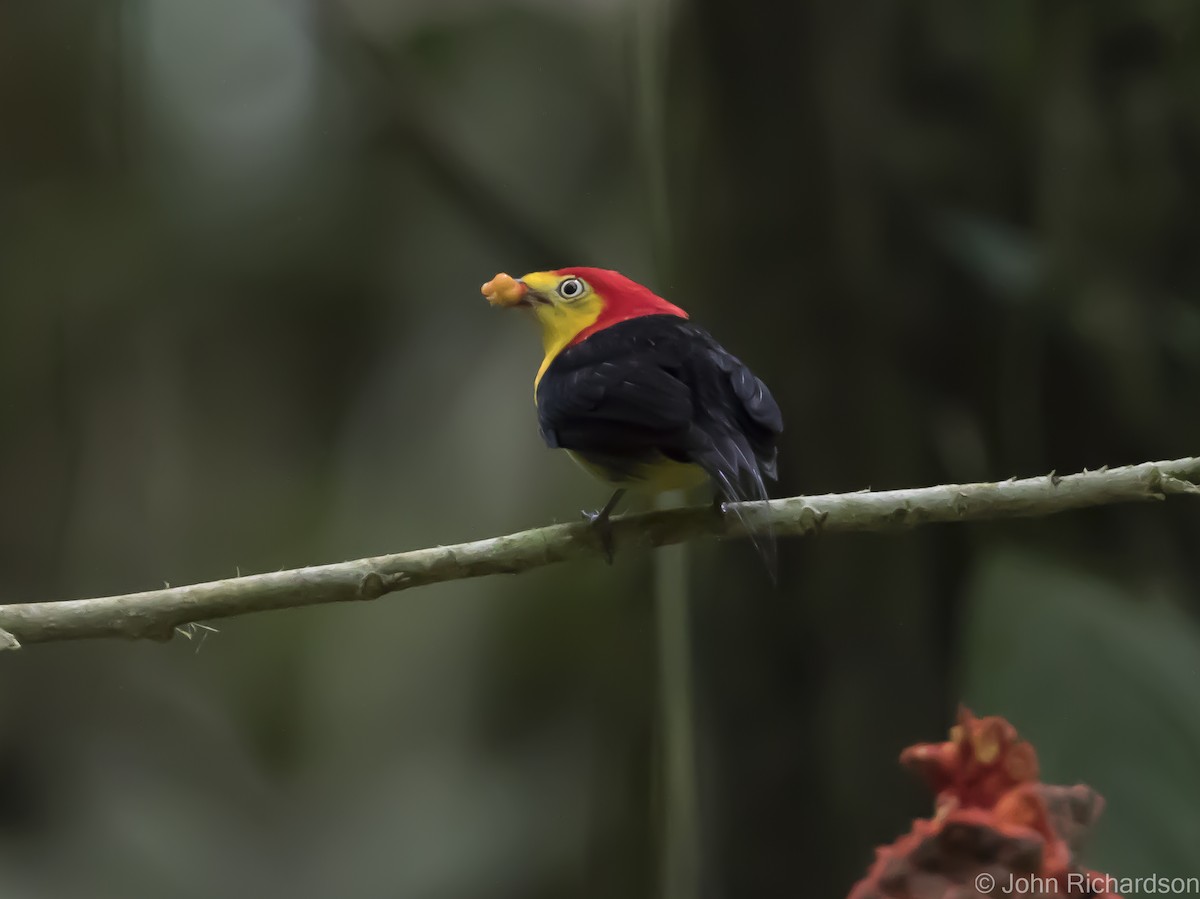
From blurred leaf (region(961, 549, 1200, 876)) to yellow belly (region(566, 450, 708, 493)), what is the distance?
1.47 feet

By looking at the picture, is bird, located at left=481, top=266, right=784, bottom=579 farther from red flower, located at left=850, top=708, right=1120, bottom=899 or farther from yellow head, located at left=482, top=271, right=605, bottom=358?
red flower, located at left=850, top=708, right=1120, bottom=899

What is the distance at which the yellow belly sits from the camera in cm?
85

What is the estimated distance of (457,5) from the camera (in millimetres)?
1597

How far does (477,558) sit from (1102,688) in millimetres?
698

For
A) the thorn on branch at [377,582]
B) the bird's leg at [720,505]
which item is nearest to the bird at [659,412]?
the bird's leg at [720,505]

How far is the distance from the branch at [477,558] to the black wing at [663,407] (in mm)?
43

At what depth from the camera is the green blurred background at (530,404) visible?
122 cm

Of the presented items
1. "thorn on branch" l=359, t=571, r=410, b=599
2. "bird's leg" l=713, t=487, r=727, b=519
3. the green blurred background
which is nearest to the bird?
"bird's leg" l=713, t=487, r=727, b=519

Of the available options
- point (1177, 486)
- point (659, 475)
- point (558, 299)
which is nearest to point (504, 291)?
point (558, 299)

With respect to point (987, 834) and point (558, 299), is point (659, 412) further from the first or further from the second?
point (987, 834)

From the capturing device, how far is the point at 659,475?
0.86m

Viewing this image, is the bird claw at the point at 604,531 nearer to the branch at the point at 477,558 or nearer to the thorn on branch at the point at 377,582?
the branch at the point at 477,558

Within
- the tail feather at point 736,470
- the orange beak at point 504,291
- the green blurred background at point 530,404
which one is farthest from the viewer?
the green blurred background at point 530,404

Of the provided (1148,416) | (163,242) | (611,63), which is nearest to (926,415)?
(1148,416)
